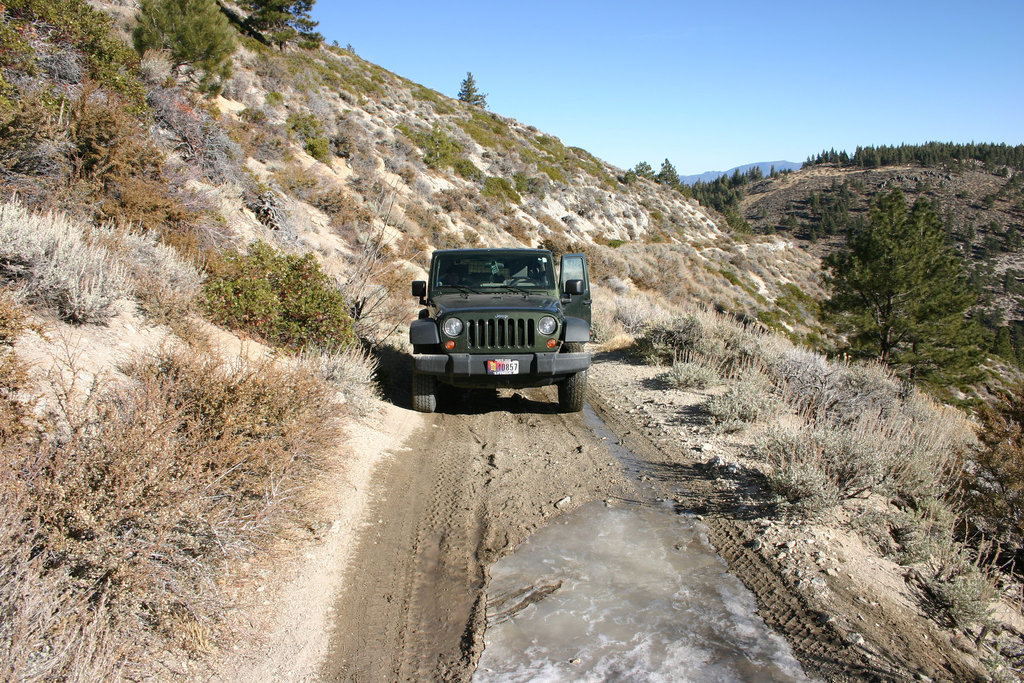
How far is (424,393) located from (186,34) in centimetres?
Answer: 1763

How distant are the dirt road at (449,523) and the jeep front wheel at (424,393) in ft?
0.54

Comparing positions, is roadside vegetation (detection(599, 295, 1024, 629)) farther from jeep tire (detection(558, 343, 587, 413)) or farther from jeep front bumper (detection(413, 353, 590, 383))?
jeep front bumper (detection(413, 353, 590, 383))

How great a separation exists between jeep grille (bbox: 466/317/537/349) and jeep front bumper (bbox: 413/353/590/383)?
0.11 metres

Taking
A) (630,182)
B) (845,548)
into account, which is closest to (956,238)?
(630,182)

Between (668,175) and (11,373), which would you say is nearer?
(11,373)

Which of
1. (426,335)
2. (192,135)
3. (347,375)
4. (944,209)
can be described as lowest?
A: (347,375)

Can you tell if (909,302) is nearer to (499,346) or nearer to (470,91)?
(499,346)

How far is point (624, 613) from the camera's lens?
10.3 feet

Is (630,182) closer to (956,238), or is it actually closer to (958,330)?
(958,330)

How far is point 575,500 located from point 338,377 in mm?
2991

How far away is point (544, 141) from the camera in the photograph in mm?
45531

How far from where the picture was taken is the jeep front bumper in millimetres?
6336

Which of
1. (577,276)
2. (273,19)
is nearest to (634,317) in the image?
(577,276)

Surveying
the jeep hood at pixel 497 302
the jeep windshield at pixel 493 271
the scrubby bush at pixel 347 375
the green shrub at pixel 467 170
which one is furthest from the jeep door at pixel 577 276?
the green shrub at pixel 467 170
